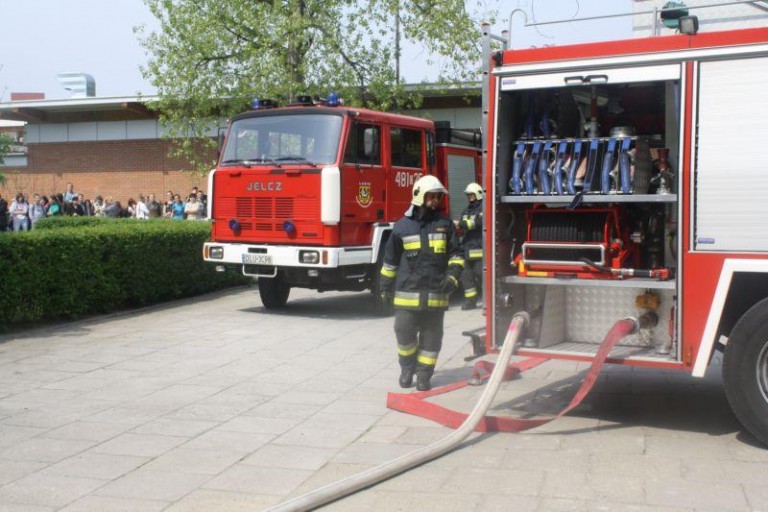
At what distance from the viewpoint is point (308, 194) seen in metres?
11.9

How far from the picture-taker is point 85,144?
34031 millimetres

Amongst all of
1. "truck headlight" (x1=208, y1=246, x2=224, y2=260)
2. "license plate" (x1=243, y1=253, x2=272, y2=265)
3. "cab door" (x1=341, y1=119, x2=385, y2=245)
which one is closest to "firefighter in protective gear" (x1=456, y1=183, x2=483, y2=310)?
"cab door" (x1=341, y1=119, x2=385, y2=245)

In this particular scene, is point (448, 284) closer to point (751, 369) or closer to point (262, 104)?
point (751, 369)

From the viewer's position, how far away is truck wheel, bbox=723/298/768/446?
5887 millimetres

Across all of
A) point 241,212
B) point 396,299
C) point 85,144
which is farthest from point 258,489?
point 85,144

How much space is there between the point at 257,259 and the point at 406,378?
462 cm

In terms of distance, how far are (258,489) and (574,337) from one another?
303 cm

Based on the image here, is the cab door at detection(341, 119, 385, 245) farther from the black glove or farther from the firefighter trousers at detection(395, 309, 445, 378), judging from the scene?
the black glove

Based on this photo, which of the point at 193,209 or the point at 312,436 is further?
the point at 193,209

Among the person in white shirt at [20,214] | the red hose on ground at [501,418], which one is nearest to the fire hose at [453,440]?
the red hose on ground at [501,418]

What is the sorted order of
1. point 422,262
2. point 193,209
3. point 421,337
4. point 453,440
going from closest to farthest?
→ point 453,440, point 422,262, point 421,337, point 193,209

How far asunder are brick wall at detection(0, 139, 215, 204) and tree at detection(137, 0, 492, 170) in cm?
1189

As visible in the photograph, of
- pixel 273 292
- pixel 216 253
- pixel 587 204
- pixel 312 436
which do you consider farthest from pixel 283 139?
pixel 312 436

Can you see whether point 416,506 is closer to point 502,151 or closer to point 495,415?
point 495,415
